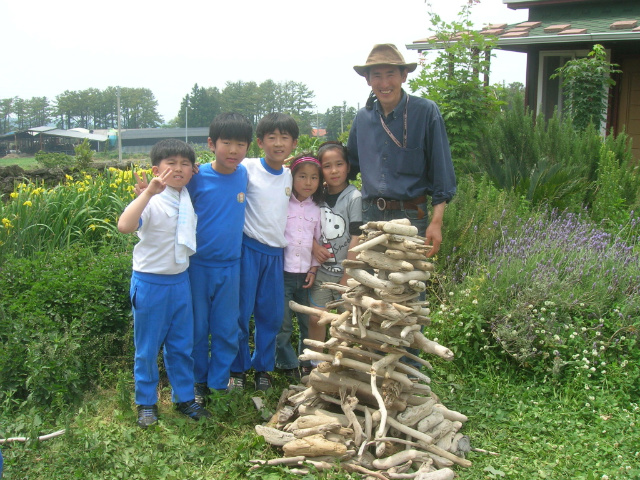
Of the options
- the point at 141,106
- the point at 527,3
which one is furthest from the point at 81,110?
the point at 527,3

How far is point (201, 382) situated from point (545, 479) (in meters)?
2.07

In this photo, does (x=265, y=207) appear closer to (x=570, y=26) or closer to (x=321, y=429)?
(x=321, y=429)

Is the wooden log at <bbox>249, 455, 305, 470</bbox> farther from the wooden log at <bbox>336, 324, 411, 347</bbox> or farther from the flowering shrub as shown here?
the flowering shrub

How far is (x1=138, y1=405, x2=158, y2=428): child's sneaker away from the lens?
3340mm

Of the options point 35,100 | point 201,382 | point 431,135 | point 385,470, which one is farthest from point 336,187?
point 35,100

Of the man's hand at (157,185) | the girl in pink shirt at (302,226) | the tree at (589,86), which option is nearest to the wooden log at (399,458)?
the girl in pink shirt at (302,226)

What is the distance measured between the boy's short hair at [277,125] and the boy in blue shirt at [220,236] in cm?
14

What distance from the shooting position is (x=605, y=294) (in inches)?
167

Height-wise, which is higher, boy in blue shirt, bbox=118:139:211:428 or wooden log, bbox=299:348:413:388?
boy in blue shirt, bbox=118:139:211:428

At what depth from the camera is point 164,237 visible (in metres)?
3.25

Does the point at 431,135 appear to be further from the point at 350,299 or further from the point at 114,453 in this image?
the point at 114,453

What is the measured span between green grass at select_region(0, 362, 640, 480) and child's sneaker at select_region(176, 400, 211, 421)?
5 cm

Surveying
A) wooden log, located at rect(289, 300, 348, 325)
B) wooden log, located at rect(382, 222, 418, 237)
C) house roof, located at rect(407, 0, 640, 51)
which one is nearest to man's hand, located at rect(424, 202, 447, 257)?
wooden log, located at rect(382, 222, 418, 237)

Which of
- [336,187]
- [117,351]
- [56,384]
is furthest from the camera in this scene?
[117,351]
